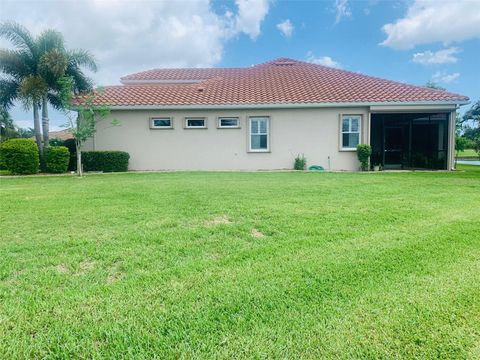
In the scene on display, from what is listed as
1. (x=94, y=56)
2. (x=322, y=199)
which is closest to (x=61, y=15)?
(x=94, y=56)

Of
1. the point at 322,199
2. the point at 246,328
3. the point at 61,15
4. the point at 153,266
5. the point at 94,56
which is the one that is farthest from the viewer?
the point at 94,56

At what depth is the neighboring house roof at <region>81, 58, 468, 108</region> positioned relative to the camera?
54.1 ft

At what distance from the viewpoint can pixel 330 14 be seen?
840 inches

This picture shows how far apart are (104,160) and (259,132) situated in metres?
7.93

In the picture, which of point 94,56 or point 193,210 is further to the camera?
point 94,56

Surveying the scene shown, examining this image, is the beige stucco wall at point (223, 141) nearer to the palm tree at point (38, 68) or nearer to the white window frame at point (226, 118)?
the white window frame at point (226, 118)

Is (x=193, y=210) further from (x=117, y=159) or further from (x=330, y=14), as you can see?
(x=330, y=14)

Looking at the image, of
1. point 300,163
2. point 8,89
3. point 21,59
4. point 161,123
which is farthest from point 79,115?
point 300,163

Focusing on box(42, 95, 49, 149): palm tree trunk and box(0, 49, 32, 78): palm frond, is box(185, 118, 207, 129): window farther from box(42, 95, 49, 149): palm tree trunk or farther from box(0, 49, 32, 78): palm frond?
box(0, 49, 32, 78): palm frond

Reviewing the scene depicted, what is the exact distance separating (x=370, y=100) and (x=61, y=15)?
16848 mm

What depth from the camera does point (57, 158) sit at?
51.4 ft

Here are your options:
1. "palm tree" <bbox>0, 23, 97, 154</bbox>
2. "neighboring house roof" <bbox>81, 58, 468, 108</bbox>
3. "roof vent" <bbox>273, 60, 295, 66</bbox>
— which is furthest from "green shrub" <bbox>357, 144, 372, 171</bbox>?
"palm tree" <bbox>0, 23, 97, 154</bbox>

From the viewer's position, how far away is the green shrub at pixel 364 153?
1619 centimetres

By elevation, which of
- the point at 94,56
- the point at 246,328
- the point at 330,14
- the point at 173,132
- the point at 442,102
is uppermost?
the point at 330,14
